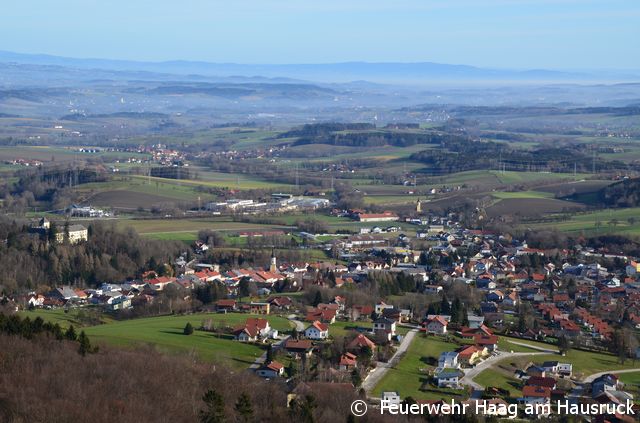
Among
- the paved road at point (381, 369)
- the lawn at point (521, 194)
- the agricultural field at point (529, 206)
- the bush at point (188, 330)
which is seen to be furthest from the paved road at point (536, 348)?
the lawn at point (521, 194)

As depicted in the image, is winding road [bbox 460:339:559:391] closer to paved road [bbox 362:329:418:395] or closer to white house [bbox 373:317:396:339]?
paved road [bbox 362:329:418:395]

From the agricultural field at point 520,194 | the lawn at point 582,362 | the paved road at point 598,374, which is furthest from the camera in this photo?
the agricultural field at point 520,194

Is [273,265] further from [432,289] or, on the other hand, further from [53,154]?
[53,154]

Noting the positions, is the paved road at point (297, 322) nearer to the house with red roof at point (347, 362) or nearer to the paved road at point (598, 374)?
the house with red roof at point (347, 362)

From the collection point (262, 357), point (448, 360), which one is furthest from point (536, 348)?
point (262, 357)

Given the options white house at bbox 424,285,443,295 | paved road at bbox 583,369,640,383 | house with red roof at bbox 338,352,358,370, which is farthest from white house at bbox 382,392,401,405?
white house at bbox 424,285,443,295

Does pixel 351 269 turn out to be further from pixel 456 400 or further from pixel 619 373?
pixel 456 400

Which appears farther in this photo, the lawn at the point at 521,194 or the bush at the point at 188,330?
the lawn at the point at 521,194
